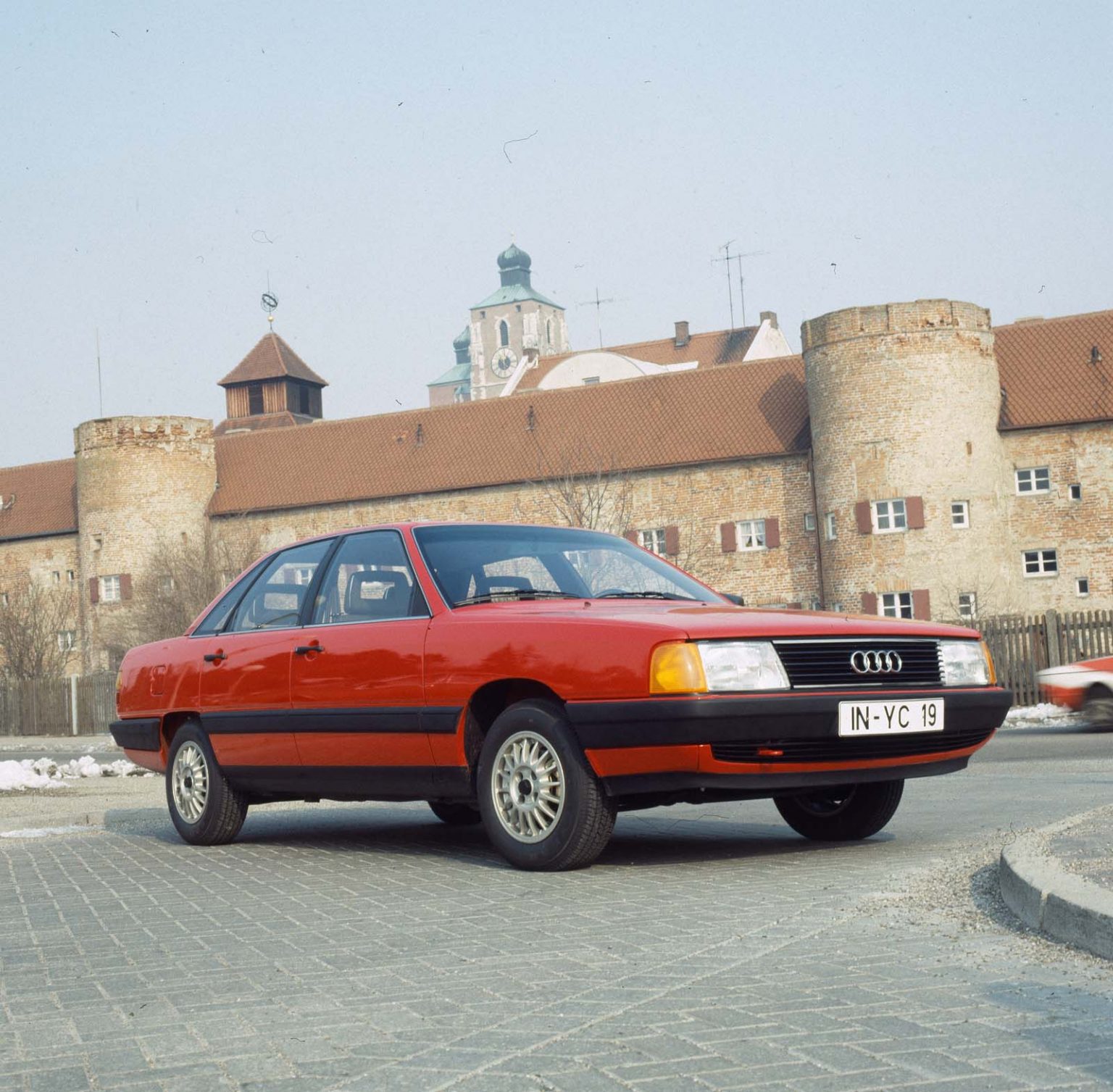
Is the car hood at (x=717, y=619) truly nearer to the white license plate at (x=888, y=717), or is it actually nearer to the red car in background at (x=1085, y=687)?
the white license plate at (x=888, y=717)

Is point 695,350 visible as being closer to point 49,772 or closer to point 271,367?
point 271,367

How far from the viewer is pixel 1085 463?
57000mm

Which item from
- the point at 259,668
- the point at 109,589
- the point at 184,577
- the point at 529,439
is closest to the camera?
the point at 259,668

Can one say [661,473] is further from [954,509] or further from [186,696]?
[186,696]

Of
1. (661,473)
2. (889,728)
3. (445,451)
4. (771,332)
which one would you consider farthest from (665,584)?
(771,332)

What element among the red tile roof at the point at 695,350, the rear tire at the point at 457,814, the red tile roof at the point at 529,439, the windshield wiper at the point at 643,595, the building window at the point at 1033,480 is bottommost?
the rear tire at the point at 457,814

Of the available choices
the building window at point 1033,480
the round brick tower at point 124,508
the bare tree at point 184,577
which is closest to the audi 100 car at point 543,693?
the building window at point 1033,480

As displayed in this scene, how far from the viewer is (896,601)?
2213 inches

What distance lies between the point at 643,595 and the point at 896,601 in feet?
162

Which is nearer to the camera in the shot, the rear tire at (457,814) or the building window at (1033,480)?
the rear tire at (457,814)

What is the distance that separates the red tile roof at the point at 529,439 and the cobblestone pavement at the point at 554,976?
54.9 metres

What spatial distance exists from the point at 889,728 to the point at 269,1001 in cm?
334

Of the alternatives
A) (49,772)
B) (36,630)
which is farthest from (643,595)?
(36,630)

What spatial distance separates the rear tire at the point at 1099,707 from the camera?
1919cm
